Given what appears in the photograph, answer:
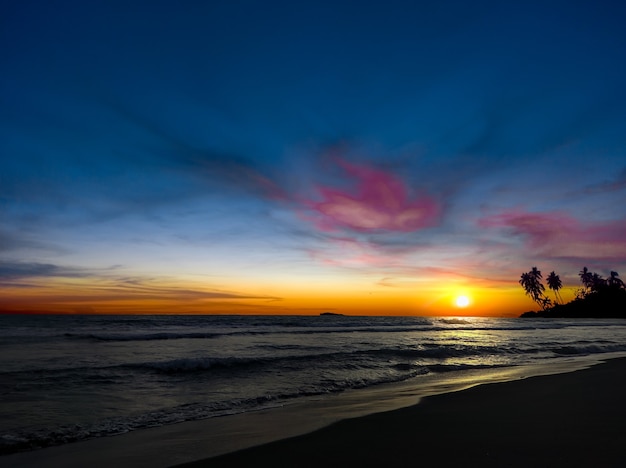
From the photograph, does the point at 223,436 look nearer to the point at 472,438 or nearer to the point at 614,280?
the point at 472,438

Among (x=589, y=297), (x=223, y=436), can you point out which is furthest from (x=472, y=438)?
(x=589, y=297)

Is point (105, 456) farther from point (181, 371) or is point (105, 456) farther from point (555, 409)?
point (181, 371)

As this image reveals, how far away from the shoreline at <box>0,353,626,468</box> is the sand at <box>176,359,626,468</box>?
0.16 metres

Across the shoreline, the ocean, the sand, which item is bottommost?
the ocean

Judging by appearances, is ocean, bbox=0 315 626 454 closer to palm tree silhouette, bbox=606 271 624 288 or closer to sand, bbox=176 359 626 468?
sand, bbox=176 359 626 468

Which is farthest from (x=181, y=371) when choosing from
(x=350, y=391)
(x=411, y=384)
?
(x=411, y=384)

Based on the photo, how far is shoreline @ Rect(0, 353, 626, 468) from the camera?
5.44 metres

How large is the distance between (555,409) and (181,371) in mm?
11961

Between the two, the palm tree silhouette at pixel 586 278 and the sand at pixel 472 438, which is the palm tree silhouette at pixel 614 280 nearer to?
the palm tree silhouette at pixel 586 278

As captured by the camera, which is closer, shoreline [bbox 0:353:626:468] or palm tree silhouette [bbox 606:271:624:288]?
shoreline [bbox 0:353:626:468]

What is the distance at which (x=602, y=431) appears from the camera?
5590mm

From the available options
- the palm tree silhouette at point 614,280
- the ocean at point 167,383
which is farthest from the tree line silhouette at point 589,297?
the ocean at point 167,383

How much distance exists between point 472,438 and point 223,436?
374cm

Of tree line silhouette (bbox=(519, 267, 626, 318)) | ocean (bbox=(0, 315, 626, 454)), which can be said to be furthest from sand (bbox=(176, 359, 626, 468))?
tree line silhouette (bbox=(519, 267, 626, 318))
